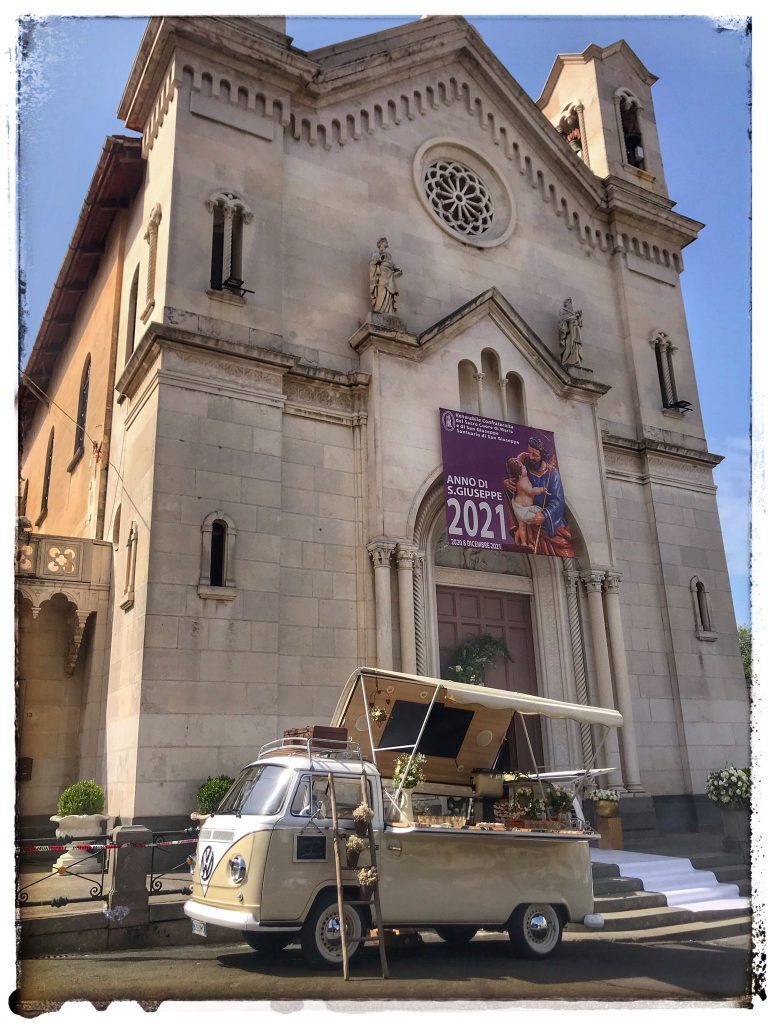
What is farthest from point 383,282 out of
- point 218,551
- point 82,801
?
point 82,801

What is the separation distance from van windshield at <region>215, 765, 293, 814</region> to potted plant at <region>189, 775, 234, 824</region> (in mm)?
3375

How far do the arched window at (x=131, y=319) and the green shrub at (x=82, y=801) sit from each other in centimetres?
949

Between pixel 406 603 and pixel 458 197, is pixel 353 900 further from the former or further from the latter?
pixel 458 197

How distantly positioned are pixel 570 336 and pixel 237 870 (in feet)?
54.7

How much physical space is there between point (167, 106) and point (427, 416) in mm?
8700

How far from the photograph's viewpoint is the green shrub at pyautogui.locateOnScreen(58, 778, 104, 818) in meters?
14.1

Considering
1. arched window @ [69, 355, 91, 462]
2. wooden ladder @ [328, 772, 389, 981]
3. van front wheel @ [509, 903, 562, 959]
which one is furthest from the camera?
arched window @ [69, 355, 91, 462]

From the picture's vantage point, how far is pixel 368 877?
8773mm

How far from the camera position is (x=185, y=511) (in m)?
15.2

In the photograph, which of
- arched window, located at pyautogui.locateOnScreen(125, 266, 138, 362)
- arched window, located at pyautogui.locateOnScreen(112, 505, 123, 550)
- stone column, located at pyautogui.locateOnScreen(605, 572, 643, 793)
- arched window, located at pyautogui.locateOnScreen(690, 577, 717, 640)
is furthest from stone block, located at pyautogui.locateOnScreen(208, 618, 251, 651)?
arched window, located at pyautogui.locateOnScreen(690, 577, 717, 640)

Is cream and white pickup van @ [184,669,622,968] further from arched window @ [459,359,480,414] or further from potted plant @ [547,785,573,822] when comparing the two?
arched window @ [459,359,480,414]

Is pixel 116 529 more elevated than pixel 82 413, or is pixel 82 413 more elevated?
pixel 82 413

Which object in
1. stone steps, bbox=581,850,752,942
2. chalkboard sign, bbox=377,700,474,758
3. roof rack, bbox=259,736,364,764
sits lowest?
stone steps, bbox=581,850,752,942

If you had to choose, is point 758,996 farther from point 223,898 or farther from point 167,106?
point 167,106
